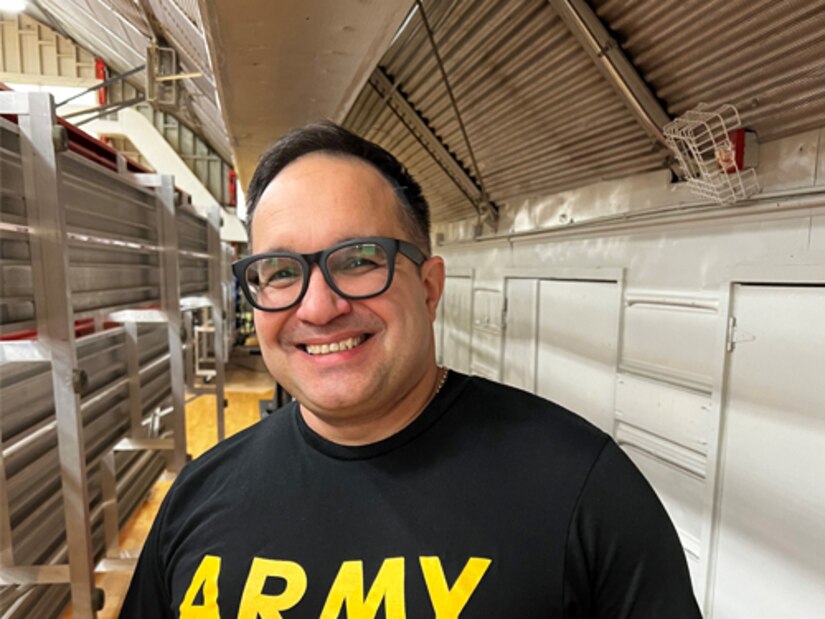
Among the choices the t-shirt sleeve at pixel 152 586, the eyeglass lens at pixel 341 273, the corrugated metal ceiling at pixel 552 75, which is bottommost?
the t-shirt sleeve at pixel 152 586

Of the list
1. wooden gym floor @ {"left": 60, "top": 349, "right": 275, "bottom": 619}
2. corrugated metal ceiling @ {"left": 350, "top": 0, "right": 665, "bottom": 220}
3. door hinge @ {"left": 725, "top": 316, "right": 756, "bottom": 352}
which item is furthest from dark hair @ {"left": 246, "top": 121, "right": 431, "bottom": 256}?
wooden gym floor @ {"left": 60, "top": 349, "right": 275, "bottom": 619}

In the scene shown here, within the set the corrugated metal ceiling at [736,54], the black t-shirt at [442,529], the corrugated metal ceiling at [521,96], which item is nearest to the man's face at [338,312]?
the black t-shirt at [442,529]

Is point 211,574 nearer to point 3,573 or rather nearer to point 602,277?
point 3,573

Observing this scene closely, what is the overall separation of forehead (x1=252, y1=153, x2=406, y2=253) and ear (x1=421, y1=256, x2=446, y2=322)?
9 centimetres

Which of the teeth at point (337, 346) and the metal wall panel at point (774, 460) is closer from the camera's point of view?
the teeth at point (337, 346)

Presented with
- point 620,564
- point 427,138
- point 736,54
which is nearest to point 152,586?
point 620,564

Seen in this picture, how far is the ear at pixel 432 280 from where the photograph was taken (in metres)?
0.81

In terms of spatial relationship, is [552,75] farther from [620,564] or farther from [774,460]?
[620,564]

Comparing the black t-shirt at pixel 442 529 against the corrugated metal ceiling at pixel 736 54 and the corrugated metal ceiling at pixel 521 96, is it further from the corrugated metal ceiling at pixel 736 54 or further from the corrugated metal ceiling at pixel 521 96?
the corrugated metal ceiling at pixel 521 96

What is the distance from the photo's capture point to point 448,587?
2.13 feet

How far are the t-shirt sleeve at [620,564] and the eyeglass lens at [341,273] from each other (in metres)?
0.43

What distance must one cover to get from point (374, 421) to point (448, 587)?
0.83 feet

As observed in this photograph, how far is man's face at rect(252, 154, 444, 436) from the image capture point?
0.70 meters

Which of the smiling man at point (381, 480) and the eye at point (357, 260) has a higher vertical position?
the eye at point (357, 260)
